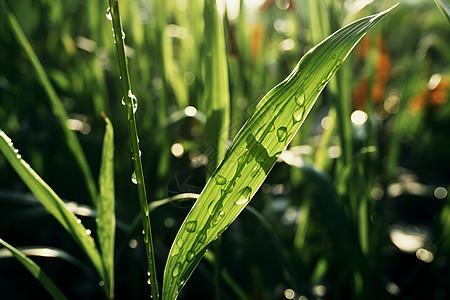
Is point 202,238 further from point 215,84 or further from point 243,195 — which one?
point 215,84

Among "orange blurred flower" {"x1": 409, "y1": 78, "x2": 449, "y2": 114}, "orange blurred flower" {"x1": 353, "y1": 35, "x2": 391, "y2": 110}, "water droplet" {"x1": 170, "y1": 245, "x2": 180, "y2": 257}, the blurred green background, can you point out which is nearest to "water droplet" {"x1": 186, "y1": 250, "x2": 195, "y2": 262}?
"water droplet" {"x1": 170, "y1": 245, "x2": 180, "y2": 257}

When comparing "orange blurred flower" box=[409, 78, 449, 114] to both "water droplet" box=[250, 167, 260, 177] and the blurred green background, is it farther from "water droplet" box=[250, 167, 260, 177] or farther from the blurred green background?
"water droplet" box=[250, 167, 260, 177]

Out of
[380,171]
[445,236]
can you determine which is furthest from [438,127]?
[445,236]

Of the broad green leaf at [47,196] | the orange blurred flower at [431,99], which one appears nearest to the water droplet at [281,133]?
the broad green leaf at [47,196]

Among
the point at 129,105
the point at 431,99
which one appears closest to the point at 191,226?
the point at 129,105

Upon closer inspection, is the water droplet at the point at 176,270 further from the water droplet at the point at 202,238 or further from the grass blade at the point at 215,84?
the grass blade at the point at 215,84

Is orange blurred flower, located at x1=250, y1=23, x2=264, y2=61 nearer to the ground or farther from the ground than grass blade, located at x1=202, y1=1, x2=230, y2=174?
farther from the ground
